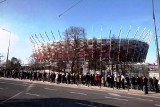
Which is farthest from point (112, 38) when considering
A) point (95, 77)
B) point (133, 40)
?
point (95, 77)

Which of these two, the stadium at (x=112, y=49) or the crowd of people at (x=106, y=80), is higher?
the stadium at (x=112, y=49)

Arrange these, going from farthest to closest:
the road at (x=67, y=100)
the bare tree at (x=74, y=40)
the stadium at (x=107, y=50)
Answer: the stadium at (x=107, y=50) → the bare tree at (x=74, y=40) → the road at (x=67, y=100)

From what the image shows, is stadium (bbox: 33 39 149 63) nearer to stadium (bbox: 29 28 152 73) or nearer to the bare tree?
stadium (bbox: 29 28 152 73)

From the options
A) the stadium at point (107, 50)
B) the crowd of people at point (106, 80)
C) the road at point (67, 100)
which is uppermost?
the stadium at point (107, 50)

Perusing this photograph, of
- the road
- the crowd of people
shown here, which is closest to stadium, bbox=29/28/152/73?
the crowd of people

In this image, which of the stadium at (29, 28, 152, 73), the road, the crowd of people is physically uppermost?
the stadium at (29, 28, 152, 73)

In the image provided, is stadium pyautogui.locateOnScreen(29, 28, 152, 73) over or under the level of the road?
over

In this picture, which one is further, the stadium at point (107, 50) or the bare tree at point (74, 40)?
the stadium at point (107, 50)

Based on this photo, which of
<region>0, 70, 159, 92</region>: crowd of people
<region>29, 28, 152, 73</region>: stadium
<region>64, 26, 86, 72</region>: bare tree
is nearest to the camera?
<region>0, 70, 159, 92</region>: crowd of people

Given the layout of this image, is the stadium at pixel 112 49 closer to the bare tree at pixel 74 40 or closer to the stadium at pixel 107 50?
the stadium at pixel 107 50

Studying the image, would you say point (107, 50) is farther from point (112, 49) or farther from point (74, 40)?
point (74, 40)

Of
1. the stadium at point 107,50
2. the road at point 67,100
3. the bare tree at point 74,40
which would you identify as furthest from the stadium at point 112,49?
the road at point 67,100

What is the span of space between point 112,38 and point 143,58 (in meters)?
26.9

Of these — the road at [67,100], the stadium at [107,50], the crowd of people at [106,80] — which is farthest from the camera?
the stadium at [107,50]
